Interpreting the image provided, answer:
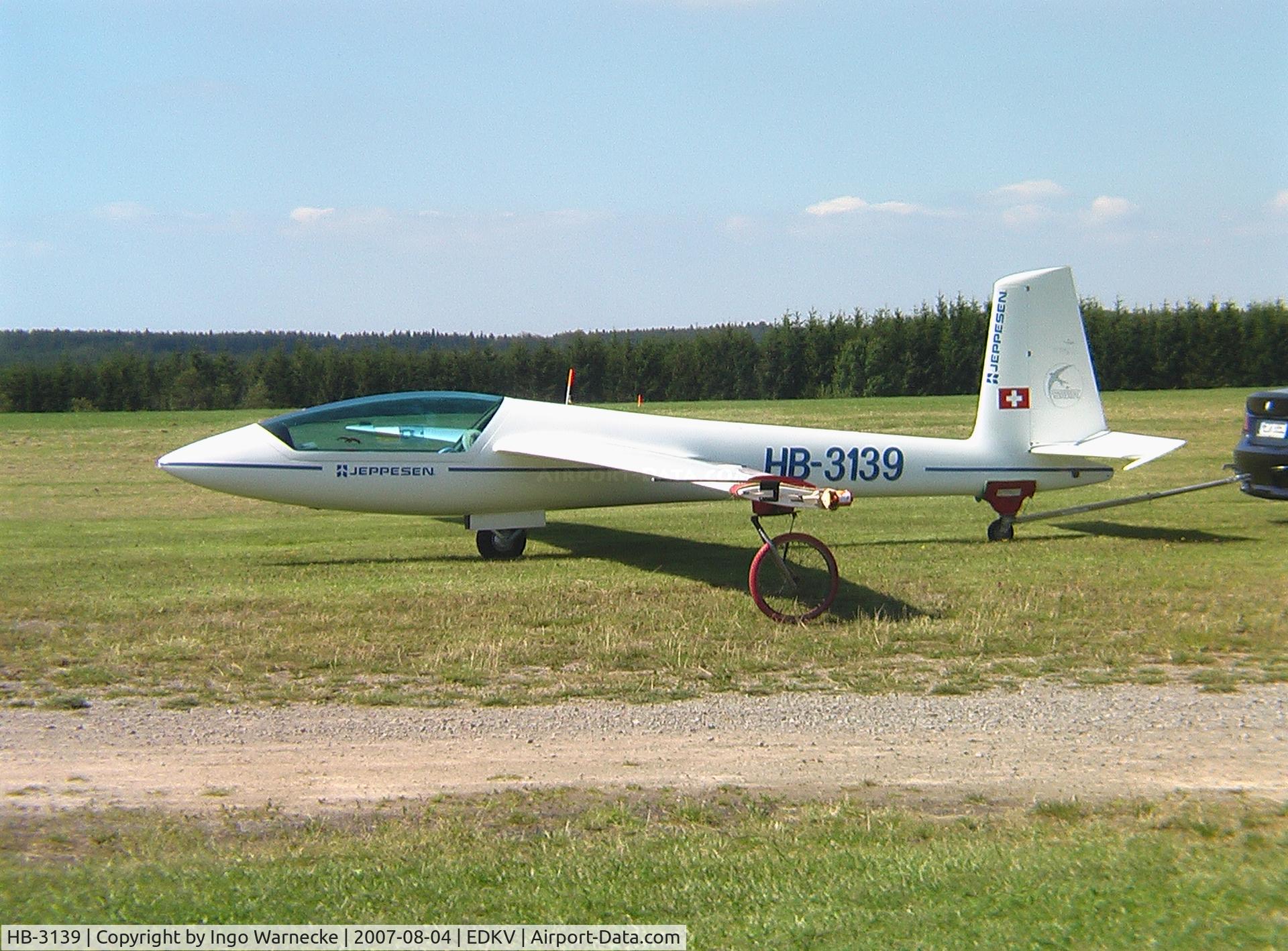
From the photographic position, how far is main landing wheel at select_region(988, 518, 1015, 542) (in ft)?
52.4

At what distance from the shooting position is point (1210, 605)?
36.6 ft

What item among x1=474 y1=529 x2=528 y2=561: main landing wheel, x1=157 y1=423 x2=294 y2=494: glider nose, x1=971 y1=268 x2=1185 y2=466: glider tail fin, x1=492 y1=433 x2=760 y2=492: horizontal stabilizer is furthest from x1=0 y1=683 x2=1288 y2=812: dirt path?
x1=971 y1=268 x2=1185 y2=466: glider tail fin

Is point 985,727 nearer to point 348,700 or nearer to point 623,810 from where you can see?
point 623,810

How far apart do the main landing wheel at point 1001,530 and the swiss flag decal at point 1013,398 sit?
1467 mm

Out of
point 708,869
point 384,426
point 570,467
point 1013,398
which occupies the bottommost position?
point 708,869

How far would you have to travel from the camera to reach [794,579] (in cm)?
1126

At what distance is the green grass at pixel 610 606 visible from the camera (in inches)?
356

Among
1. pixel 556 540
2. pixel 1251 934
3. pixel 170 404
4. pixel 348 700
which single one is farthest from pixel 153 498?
pixel 170 404

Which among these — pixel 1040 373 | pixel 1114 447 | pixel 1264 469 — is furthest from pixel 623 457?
pixel 1264 469

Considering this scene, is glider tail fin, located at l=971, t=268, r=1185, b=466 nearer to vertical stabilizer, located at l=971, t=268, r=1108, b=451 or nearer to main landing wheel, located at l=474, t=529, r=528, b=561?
vertical stabilizer, located at l=971, t=268, r=1108, b=451

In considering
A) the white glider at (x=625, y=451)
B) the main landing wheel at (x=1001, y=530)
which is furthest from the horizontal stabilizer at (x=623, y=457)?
the main landing wheel at (x=1001, y=530)

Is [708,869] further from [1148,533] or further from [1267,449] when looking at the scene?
[1148,533]

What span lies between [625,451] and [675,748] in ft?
25.8

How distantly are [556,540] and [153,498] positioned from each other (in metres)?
9.10
